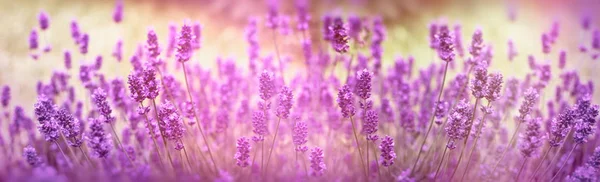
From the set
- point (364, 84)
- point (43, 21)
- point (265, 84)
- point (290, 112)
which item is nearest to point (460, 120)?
point (364, 84)

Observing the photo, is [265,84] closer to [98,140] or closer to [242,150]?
[242,150]

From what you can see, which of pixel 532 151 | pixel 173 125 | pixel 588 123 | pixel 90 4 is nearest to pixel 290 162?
pixel 173 125

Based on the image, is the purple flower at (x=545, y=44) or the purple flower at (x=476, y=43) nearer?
the purple flower at (x=476, y=43)

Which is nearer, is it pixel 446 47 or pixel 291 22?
pixel 446 47

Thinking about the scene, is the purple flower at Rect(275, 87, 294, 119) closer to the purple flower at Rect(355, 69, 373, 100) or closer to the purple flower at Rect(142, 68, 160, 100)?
the purple flower at Rect(355, 69, 373, 100)

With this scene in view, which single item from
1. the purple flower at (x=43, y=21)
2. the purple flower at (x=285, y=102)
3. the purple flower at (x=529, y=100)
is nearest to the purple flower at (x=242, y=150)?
the purple flower at (x=285, y=102)

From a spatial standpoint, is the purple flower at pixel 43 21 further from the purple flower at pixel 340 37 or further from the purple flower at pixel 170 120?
the purple flower at pixel 340 37

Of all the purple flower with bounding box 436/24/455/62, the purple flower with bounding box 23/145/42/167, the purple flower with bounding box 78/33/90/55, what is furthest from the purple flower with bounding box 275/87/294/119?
the purple flower with bounding box 78/33/90/55

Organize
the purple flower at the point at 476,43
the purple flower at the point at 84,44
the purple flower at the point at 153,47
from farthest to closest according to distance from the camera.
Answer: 1. the purple flower at the point at 84,44
2. the purple flower at the point at 476,43
3. the purple flower at the point at 153,47
